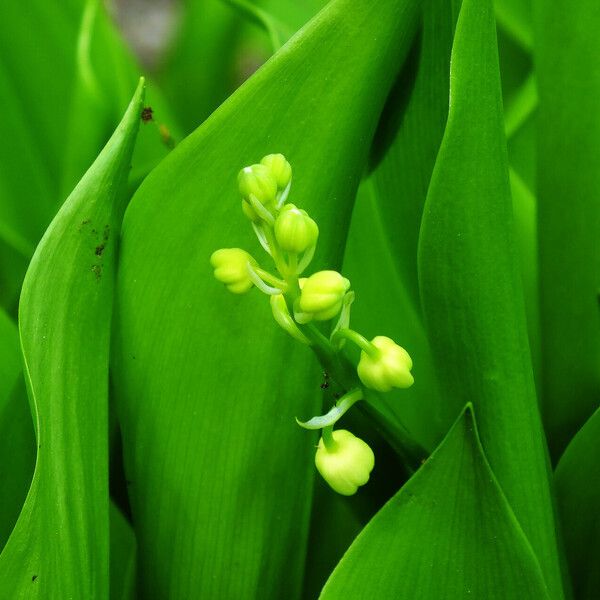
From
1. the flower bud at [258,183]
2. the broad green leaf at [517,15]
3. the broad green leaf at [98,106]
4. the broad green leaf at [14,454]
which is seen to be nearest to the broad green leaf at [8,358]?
the broad green leaf at [14,454]

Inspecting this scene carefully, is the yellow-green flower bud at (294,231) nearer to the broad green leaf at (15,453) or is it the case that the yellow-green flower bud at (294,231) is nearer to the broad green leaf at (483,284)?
the broad green leaf at (483,284)

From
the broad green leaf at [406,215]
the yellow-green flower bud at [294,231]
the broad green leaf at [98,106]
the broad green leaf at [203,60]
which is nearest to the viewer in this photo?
the yellow-green flower bud at [294,231]

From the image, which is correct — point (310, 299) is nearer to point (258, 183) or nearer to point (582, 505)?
point (258, 183)

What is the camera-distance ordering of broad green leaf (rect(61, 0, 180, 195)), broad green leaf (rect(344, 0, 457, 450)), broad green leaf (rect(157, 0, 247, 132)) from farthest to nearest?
broad green leaf (rect(157, 0, 247, 132)) → broad green leaf (rect(61, 0, 180, 195)) → broad green leaf (rect(344, 0, 457, 450))

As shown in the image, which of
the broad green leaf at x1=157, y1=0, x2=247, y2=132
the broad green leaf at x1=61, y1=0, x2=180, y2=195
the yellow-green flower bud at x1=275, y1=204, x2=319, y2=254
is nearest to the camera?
the yellow-green flower bud at x1=275, y1=204, x2=319, y2=254

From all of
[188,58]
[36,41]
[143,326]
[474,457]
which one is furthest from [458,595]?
[188,58]

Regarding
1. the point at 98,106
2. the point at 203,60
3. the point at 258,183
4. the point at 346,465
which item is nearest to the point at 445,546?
the point at 346,465

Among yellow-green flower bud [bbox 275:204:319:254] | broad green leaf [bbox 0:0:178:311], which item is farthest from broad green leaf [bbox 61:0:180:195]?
yellow-green flower bud [bbox 275:204:319:254]

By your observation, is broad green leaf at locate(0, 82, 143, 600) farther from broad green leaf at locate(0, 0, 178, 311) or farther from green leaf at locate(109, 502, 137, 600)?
broad green leaf at locate(0, 0, 178, 311)

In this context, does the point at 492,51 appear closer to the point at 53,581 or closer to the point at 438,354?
the point at 438,354
